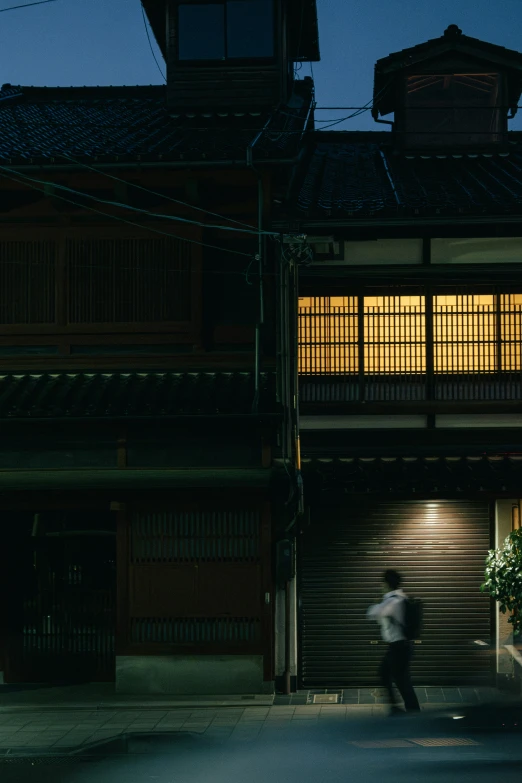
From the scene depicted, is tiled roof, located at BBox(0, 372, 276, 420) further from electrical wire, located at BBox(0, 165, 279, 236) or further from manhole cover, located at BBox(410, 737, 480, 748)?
manhole cover, located at BBox(410, 737, 480, 748)

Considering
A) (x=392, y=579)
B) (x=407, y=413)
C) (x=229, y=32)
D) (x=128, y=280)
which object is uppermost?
(x=229, y=32)

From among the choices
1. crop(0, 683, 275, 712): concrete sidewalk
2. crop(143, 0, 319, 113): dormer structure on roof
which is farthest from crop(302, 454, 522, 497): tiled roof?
crop(143, 0, 319, 113): dormer structure on roof

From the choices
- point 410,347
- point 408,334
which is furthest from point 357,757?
point 408,334

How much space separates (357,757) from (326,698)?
6.70 metres

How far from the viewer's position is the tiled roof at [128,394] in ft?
49.2

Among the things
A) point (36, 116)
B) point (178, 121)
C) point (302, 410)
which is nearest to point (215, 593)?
point (302, 410)

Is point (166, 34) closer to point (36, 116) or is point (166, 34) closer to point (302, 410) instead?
point (36, 116)

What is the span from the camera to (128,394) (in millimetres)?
15539

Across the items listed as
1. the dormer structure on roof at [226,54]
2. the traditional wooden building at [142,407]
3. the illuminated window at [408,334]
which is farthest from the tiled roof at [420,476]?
the dormer structure on roof at [226,54]

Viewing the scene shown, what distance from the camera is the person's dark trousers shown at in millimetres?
13219

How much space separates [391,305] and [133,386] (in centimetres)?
474

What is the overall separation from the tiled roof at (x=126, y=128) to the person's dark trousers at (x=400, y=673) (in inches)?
317

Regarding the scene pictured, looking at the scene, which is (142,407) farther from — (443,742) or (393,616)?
(443,742)

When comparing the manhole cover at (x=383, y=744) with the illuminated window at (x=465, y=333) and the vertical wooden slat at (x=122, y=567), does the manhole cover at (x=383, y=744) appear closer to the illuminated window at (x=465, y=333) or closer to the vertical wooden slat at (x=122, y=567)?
the vertical wooden slat at (x=122, y=567)
